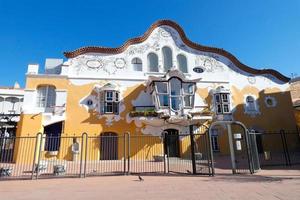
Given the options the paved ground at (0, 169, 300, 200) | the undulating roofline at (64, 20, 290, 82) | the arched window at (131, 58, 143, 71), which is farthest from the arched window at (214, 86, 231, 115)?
the paved ground at (0, 169, 300, 200)

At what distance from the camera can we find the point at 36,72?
65.6ft

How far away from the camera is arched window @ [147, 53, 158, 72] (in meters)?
22.6

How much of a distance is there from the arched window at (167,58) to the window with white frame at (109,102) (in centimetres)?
615

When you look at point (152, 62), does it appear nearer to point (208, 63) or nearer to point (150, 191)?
point (208, 63)

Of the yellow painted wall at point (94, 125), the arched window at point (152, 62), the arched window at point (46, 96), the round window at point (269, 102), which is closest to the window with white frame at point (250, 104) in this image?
the yellow painted wall at point (94, 125)

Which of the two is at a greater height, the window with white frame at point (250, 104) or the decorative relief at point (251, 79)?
the decorative relief at point (251, 79)

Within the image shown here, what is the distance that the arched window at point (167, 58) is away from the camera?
23031mm

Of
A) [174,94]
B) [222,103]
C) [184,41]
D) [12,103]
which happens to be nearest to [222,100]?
[222,103]

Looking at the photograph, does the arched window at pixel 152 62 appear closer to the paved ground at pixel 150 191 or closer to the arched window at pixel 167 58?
the arched window at pixel 167 58

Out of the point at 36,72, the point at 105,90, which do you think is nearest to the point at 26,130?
the point at 36,72

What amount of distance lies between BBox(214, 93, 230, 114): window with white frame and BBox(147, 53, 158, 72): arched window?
668cm

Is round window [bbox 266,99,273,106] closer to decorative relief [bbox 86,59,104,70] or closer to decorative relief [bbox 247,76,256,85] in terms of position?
decorative relief [bbox 247,76,256,85]

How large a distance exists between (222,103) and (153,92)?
23.8 feet

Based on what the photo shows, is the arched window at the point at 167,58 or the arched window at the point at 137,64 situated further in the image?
the arched window at the point at 167,58
